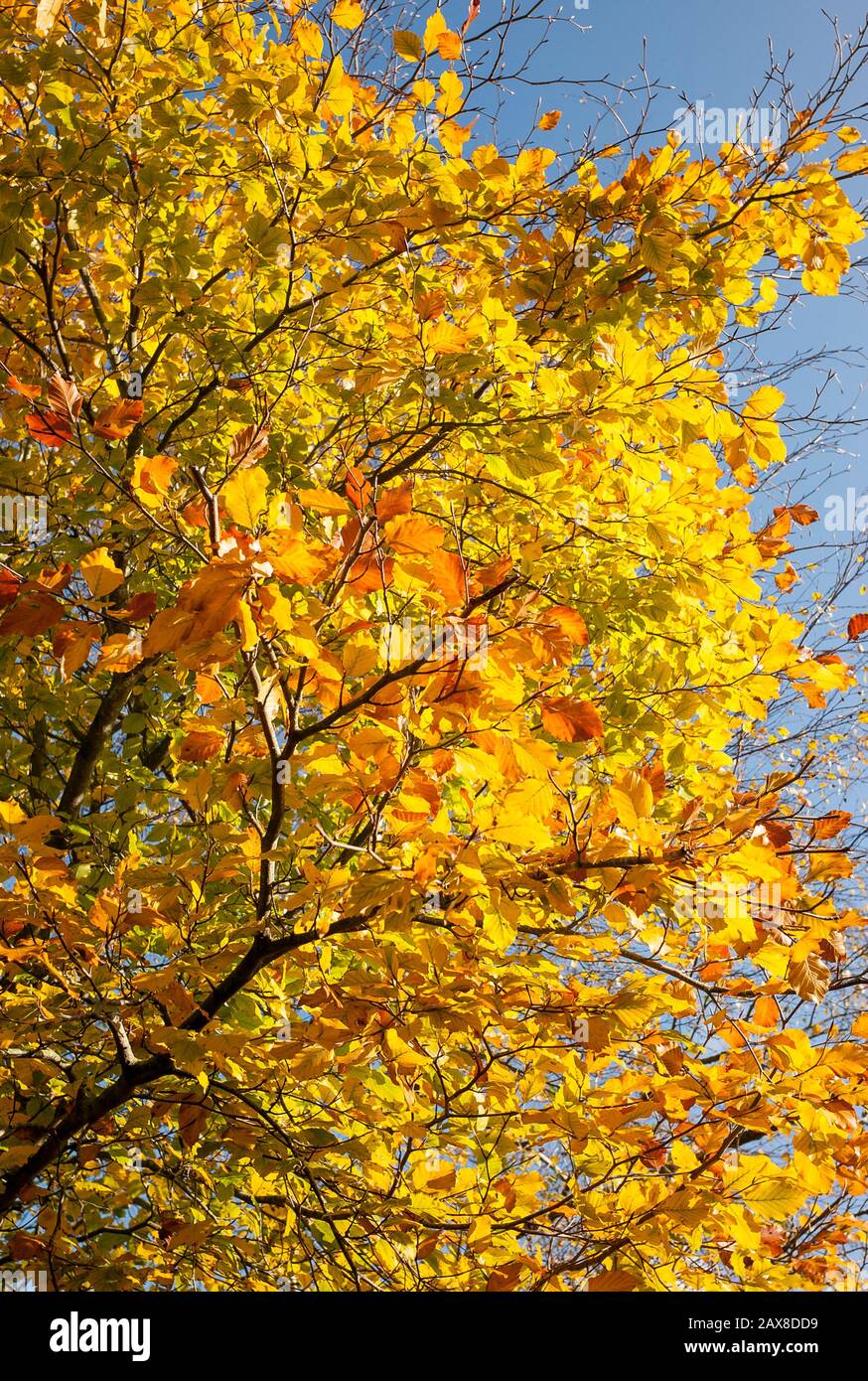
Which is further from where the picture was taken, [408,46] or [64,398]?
[408,46]

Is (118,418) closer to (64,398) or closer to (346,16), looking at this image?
(64,398)

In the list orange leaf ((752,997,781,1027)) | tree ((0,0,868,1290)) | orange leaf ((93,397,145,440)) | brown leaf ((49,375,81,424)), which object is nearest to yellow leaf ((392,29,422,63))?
tree ((0,0,868,1290))

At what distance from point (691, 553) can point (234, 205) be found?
2015mm

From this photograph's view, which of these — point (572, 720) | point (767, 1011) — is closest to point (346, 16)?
point (572, 720)

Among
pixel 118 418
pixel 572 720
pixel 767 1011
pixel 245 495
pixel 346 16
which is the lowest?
pixel 767 1011

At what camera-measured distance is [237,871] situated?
7.03 feet

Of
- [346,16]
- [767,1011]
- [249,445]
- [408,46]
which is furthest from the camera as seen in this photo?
[346,16]

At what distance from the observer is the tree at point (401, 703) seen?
1752 millimetres

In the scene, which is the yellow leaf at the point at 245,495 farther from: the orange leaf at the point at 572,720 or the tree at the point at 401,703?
the orange leaf at the point at 572,720

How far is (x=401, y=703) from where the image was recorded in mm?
1692

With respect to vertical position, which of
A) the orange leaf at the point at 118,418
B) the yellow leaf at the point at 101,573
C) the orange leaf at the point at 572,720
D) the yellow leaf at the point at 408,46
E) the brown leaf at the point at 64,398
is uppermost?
the yellow leaf at the point at 408,46

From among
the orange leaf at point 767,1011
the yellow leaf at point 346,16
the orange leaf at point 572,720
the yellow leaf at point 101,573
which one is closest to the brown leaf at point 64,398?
the yellow leaf at point 101,573

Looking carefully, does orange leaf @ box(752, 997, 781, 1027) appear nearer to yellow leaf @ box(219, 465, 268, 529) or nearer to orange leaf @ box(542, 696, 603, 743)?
orange leaf @ box(542, 696, 603, 743)

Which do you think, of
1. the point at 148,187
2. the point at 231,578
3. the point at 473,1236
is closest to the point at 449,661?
the point at 231,578
